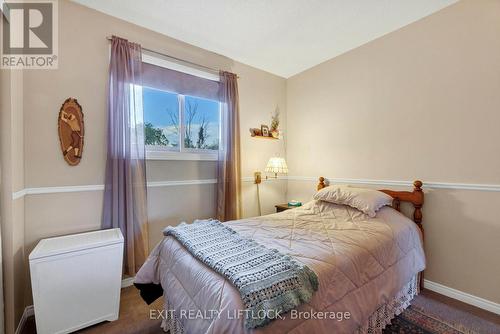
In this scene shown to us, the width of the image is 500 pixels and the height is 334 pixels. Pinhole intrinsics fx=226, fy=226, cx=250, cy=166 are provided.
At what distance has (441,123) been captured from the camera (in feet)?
6.91

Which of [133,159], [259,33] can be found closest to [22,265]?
[133,159]

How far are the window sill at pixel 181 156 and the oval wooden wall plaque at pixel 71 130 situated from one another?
592 millimetres

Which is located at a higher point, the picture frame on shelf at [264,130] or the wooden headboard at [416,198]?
the picture frame on shelf at [264,130]

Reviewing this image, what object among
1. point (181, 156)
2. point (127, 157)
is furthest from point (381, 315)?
point (127, 157)

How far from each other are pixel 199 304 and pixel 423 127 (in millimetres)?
2480

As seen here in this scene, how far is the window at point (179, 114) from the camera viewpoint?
8.13 ft

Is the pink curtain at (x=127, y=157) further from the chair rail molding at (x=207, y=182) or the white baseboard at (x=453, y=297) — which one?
the white baseboard at (x=453, y=297)

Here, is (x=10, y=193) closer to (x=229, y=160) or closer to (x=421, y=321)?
(x=229, y=160)

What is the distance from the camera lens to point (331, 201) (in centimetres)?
246

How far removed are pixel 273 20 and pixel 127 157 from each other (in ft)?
6.42

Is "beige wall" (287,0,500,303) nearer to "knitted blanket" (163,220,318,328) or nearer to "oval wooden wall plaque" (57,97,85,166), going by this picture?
"knitted blanket" (163,220,318,328)

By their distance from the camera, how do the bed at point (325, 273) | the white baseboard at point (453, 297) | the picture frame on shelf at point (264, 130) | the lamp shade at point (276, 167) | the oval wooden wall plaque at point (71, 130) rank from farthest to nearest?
the picture frame on shelf at point (264, 130)
the lamp shade at point (276, 167)
the oval wooden wall plaque at point (71, 130)
the white baseboard at point (453, 297)
the bed at point (325, 273)

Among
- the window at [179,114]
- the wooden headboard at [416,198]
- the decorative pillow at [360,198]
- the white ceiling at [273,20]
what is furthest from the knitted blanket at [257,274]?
the white ceiling at [273,20]

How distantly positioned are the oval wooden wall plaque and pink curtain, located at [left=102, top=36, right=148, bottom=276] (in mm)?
225
